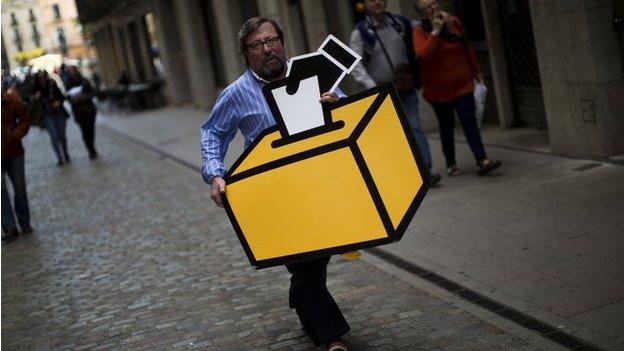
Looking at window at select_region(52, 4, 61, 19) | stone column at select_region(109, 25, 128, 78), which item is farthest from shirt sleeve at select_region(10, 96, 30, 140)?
window at select_region(52, 4, 61, 19)

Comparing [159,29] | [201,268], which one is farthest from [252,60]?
[159,29]

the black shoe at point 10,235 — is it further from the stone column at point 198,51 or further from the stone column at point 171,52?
the stone column at point 171,52

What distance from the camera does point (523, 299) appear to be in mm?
5949

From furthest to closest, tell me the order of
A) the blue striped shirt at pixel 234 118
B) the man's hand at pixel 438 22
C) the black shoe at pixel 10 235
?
the black shoe at pixel 10 235 → the man's hand at pixel 438 22 → the blue striped shirt at pixel 234 118

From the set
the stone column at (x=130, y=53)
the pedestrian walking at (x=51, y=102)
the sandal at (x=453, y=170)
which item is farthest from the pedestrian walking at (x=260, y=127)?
the stone column at (x=130, y=53)

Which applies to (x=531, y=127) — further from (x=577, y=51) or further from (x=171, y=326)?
(x=171, y=326)

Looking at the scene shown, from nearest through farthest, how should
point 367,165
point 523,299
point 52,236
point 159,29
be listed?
point 367,165 → point 523,299 → point 52,236 → point 159,29

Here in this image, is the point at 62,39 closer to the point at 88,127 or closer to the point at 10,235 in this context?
the point at 88,127

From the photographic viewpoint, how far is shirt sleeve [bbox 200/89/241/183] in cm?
543

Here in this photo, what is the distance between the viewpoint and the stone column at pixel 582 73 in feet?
30.2

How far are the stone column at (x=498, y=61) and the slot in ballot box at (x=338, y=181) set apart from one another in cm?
778

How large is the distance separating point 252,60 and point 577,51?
195 inches

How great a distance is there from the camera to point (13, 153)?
12.0 m

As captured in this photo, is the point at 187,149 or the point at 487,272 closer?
the point at 487,272
